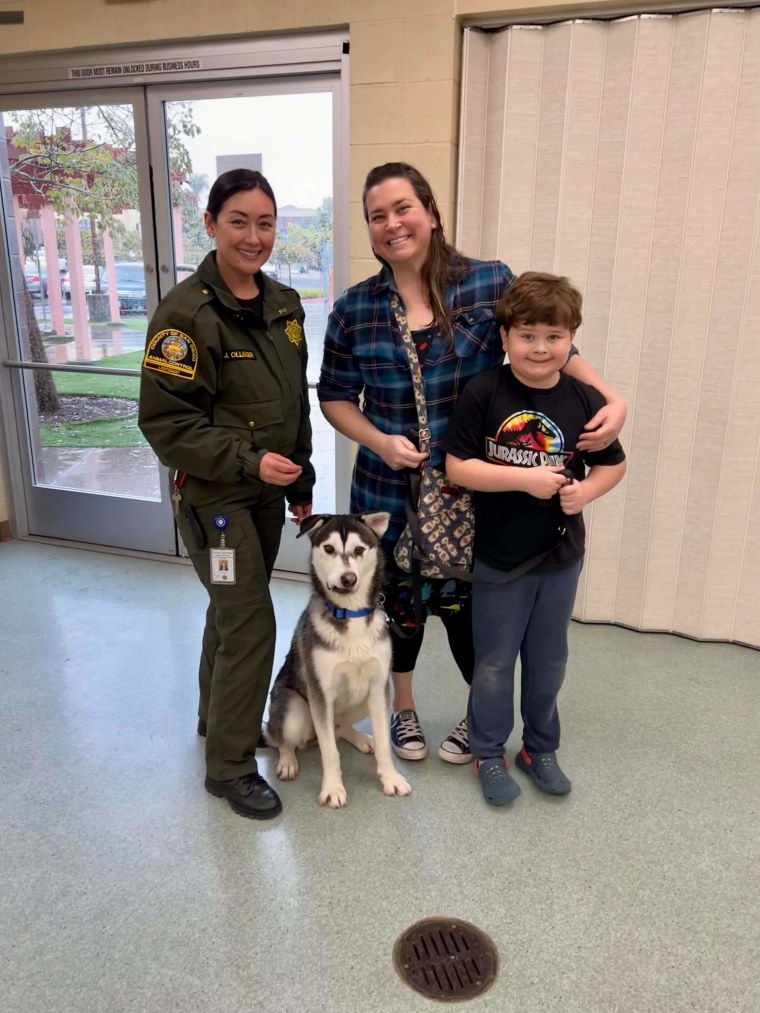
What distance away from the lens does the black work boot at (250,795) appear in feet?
6.66

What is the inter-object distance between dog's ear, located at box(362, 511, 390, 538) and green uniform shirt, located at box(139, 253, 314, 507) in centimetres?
30

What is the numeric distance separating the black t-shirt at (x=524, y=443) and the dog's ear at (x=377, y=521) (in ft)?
0.80

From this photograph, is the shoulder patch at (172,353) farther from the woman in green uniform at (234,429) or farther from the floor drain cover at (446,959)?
the floor drain cover at (446,959)

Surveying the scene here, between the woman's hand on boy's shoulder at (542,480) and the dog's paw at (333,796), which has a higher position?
the woman's hand on boy's shoulder at (542,480)

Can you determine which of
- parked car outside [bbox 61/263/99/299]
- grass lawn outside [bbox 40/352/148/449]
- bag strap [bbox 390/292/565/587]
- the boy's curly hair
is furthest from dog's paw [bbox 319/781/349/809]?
parked car outside [bbox 61/263/99/299]

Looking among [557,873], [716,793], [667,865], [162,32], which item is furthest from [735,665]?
[162,32]

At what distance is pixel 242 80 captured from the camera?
127 inches

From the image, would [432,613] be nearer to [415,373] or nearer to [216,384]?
[415,373]

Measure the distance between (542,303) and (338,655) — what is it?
3.35 feet

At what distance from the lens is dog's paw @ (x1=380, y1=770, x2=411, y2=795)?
213cm

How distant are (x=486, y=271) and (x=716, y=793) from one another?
5.24ft

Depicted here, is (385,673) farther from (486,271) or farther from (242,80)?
(242,80)

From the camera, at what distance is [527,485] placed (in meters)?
1.77

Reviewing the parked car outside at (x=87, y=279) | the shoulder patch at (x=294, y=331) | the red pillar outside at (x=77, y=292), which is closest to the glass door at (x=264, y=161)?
the parked car outside at (x=87, y=279)
